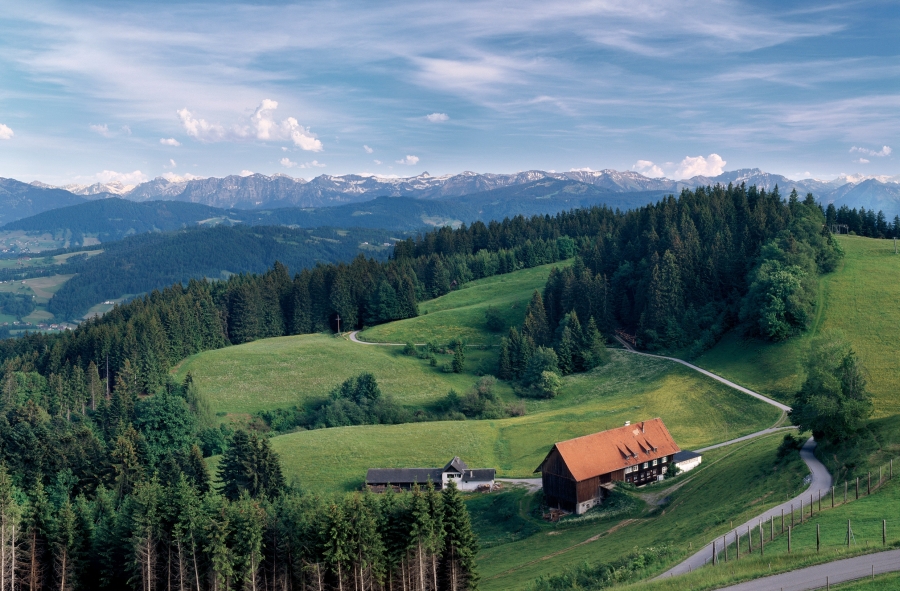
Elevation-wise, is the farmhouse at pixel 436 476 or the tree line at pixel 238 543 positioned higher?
the tree line at pixel 238 543

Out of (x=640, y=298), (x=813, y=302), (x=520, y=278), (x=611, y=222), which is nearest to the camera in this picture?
(x=813, y=302)

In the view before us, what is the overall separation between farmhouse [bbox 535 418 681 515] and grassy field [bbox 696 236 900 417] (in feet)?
79.9

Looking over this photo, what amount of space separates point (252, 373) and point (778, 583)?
98107mm

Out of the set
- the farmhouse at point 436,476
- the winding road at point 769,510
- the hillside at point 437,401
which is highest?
the winding road at point 769,510

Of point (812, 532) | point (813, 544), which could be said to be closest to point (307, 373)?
point (812, 532)

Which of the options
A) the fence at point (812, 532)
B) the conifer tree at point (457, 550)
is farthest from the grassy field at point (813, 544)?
the conifer tree at point (457, 550)

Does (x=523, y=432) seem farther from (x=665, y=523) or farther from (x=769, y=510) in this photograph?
(x=769, y=510)

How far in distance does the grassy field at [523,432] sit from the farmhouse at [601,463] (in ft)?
29.3

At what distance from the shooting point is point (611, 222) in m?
187

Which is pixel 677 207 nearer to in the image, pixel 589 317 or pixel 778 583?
pixel 589 317

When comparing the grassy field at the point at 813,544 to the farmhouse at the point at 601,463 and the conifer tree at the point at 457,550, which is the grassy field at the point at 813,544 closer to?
the conifer tree at the point at 457,550

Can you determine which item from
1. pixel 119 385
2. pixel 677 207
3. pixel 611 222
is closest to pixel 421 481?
pixel 119 385

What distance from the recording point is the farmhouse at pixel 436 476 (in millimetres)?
72438

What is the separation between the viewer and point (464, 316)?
144250 millimetres
